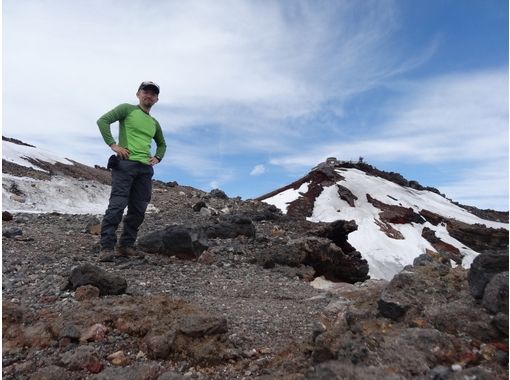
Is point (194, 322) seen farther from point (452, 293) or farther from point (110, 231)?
point (110, 231)

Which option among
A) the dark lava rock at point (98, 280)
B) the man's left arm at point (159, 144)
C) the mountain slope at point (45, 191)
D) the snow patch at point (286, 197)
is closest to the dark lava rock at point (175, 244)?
the man's left arm at point (159, 144)

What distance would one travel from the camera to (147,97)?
24.3 feet

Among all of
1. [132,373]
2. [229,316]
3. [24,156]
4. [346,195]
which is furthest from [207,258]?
[24,156]

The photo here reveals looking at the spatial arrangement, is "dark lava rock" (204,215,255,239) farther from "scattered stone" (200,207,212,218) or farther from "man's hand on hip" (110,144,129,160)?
"scattered stone" (200,207,212,218)

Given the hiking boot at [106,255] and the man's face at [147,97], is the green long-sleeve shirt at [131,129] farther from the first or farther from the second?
the hiking boot at [106,255]

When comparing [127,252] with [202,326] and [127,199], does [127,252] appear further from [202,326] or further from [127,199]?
[202,326]

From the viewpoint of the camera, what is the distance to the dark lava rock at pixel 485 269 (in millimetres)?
3291

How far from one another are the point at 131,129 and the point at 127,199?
1.11m

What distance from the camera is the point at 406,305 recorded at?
348 cm

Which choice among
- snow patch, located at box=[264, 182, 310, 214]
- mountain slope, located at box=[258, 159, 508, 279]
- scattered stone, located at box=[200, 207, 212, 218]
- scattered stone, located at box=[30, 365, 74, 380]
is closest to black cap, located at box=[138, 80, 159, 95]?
scattered stone, located at box=[30, 365, 74, 380]

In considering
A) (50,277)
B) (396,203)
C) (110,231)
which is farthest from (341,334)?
(396,203)

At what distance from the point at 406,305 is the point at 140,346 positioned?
213 centimetres

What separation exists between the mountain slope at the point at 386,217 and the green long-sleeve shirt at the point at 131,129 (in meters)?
9.08

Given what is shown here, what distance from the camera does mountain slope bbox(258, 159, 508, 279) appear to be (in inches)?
649
